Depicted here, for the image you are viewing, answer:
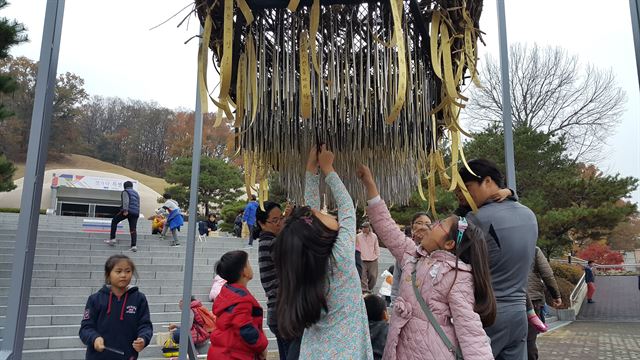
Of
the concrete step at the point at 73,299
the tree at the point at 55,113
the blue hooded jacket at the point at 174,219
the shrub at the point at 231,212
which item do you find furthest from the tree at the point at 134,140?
the concrete step at the point at 73,299

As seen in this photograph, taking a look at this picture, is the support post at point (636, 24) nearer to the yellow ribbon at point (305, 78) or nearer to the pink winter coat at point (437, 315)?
the pink winter coat at point (437, 315)

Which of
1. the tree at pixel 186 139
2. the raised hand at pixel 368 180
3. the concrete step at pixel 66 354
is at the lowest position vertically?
the concrete step at pixel 66 354

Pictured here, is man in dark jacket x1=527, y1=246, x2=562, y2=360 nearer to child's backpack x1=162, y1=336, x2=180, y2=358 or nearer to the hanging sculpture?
the hanging sculpture

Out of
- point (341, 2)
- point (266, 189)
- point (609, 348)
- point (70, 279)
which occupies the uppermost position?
point (341, 2)

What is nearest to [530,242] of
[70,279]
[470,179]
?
[470,179]

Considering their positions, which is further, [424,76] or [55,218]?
[55,218]

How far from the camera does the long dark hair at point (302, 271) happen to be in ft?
5.65

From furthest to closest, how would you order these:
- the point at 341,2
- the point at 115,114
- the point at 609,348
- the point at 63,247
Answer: the point at 115,114 < the point at 63,247 < the point at 609,348 < the point at 341,2

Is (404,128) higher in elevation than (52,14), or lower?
lower

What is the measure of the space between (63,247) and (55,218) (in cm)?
1157

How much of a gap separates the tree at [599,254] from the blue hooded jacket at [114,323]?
1379 inches

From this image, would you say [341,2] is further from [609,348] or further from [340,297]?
[609,348]

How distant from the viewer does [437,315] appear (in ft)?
5.84

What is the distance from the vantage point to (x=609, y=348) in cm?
859
